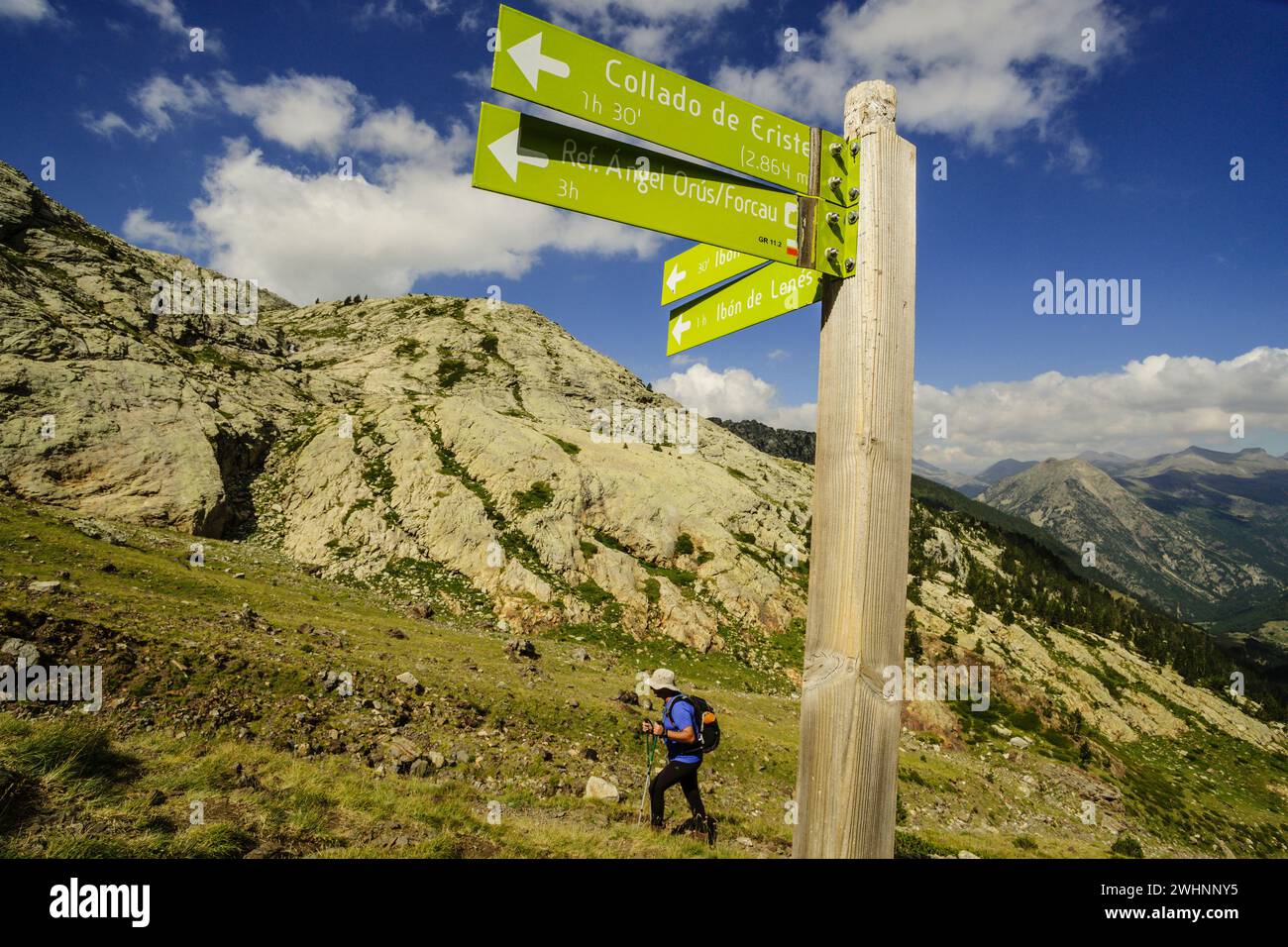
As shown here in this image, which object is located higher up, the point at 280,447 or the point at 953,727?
the point at 280,447

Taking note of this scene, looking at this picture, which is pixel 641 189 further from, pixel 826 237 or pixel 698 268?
pixel 698 268

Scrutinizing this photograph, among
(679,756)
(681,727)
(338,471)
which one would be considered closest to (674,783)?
(679,756)

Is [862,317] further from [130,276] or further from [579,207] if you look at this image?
[130,276]

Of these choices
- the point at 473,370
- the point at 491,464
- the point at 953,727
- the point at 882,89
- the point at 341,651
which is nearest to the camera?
the point at 882,89

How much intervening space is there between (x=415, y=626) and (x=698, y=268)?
808 inches

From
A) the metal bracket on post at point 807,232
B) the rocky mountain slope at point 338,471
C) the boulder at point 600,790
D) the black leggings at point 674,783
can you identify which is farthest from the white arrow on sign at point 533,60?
the rocky mountain slope at point 338,471

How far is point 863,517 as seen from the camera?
3068mm

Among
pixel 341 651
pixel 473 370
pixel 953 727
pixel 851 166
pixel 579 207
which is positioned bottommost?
pixel 953 727

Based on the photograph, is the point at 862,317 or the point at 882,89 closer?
the point at 862,317

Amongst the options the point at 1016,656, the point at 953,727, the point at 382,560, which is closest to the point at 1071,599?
the point at 1016,656

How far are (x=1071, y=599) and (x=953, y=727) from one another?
105 metres

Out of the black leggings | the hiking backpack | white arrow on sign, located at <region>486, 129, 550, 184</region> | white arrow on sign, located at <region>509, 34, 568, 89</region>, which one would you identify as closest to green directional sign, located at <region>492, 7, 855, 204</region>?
white arrow on sign, located at <region>509, 34, 568, 89</region>

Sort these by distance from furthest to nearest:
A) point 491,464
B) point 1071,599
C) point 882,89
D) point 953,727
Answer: point 1071,599, point 491,464, point 953,727, point 882,89

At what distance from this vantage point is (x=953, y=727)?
2934cm
